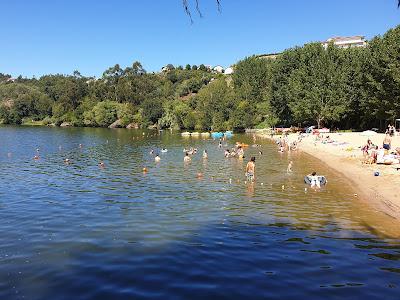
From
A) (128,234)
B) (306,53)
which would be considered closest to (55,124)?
(306,53)

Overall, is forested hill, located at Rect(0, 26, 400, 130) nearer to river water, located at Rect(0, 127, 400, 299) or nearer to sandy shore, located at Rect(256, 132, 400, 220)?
sandy shore, located at Rect(256, 132, 400, 220)

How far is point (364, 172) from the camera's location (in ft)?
116

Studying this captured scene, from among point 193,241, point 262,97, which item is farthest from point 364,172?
point 262,97

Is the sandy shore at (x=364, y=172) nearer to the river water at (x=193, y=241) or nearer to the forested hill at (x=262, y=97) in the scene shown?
the river water at (x=193, y=241)

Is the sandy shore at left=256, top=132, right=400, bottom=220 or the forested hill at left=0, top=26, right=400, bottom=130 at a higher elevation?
the forested hill at left=0, top=26, right=400, bottom=130

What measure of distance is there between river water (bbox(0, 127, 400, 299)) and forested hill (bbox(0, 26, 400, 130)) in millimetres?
51037

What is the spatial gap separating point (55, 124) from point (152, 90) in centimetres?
4748

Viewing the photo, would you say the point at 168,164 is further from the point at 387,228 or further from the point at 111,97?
the point at 111,97

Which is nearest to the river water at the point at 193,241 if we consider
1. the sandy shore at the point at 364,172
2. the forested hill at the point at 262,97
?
the sandy shore at the point at 364,172

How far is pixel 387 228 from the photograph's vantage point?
65.3ft

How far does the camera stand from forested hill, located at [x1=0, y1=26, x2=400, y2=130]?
75.5 m

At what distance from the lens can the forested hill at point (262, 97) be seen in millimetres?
75500

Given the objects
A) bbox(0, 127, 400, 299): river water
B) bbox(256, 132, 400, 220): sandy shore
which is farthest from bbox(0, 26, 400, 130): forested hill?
bbox(0, 127, 400, 299): river water

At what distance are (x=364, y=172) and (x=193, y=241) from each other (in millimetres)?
23756
